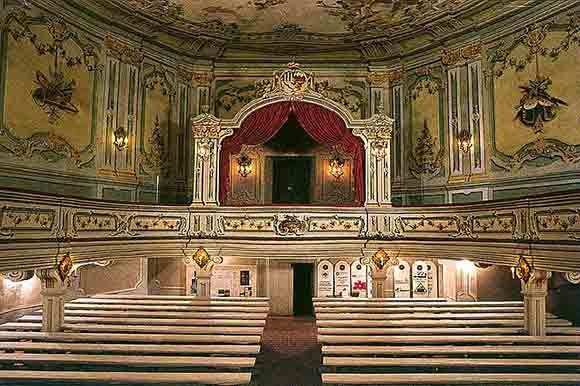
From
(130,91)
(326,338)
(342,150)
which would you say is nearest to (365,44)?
(342,150)

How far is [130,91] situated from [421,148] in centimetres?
690

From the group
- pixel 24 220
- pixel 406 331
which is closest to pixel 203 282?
pixel 24 220

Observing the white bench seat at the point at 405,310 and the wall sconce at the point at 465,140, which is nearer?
the white bench seat at the point at 405,310

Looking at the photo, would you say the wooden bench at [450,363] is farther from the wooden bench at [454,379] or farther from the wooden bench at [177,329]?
the wooden bench at [177,329]

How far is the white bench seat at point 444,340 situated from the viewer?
4.69 m

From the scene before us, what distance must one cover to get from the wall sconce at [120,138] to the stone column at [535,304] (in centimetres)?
819

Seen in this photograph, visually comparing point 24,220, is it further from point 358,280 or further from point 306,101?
point 358,280

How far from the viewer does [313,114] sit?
990 cm

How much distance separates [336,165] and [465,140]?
11.1ft

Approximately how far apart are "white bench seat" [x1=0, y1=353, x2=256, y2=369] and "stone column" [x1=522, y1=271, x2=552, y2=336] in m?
3.58

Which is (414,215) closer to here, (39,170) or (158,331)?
(158,331)

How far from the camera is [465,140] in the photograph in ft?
32.2

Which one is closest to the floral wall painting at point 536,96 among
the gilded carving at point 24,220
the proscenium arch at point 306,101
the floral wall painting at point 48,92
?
the proscenium arch at point 306,101

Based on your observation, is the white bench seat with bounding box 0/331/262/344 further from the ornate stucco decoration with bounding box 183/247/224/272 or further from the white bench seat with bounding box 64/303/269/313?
the ornate stucco decoration with bounding box 183/247/224/272
